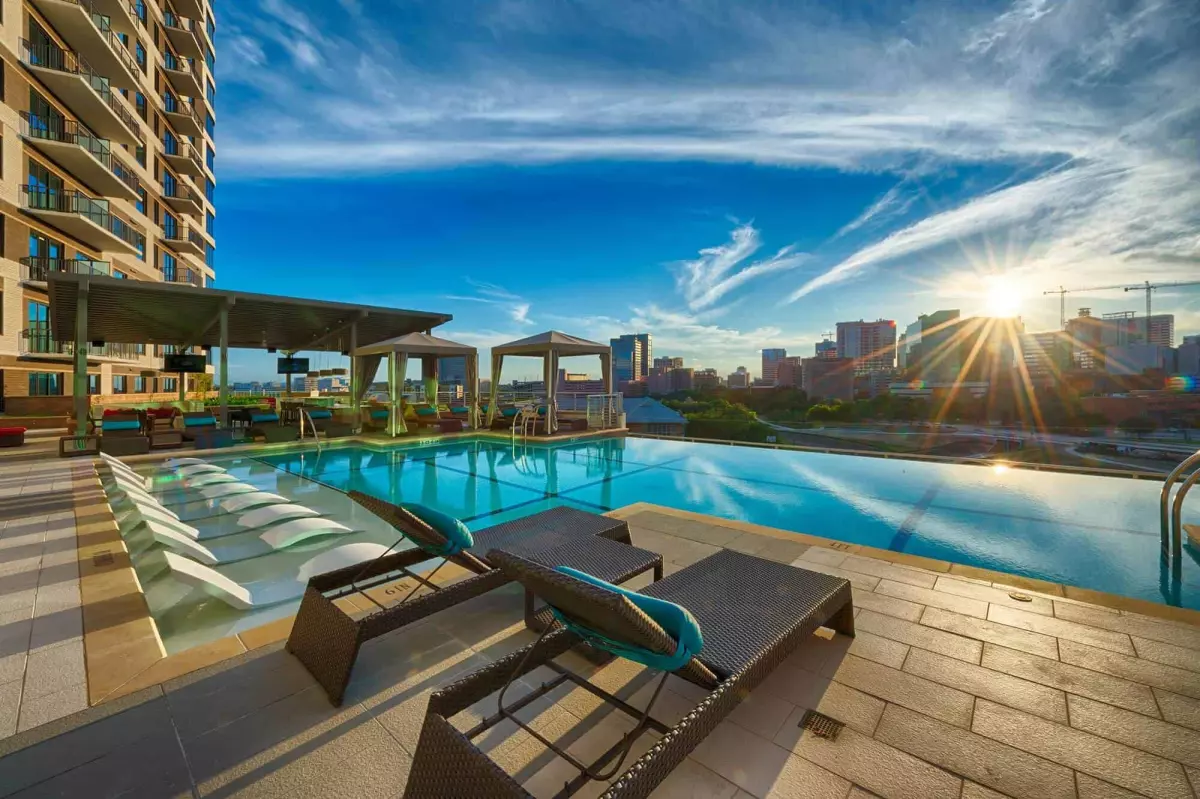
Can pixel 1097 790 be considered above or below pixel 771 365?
below

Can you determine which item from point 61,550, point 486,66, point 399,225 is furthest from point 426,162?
point 61,550

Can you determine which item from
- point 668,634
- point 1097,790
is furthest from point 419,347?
point 1097,790

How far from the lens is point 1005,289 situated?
1473cm

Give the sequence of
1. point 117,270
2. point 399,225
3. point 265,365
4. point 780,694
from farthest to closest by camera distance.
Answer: point 399,225, point 117,270, point 265,365, point 780,694

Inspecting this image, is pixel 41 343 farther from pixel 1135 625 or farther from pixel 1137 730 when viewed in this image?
pixel 1135 625

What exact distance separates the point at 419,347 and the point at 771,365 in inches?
1944

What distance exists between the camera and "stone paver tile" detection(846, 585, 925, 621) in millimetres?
2467

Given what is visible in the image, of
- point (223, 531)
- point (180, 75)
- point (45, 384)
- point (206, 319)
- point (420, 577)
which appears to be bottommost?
point (223, 531)

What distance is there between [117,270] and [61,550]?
22531 mm

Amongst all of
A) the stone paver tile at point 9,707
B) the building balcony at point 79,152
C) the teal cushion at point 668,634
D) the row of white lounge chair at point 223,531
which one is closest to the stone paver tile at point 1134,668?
the teal cushion at point 668,634

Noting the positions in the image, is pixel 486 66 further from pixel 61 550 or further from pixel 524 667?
pixel 524 667

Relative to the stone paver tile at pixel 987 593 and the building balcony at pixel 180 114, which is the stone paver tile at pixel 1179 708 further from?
the building balcony at pixel 180 114

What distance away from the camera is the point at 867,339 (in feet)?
173

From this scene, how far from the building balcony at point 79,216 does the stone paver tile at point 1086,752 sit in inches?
898
